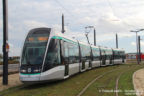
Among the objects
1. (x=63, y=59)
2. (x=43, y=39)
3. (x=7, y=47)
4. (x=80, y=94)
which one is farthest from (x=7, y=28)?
(x=80, y=94)

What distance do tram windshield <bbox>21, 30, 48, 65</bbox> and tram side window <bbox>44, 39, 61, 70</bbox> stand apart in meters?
0.32

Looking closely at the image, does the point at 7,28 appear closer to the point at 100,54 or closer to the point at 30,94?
the point at 30,94

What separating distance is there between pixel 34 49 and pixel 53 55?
3.56 ft

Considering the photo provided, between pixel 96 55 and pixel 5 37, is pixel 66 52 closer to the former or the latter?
pixel 5 37

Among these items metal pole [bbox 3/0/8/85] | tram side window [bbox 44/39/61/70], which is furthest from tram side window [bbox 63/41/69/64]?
metal pole [bbox 3/0/8/85]

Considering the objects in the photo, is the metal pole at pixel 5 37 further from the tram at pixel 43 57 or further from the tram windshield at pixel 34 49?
the tram windshield at pixel 34 49

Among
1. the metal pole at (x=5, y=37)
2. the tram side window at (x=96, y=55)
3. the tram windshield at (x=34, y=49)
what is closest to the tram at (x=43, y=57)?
the tram windshield at (x=34, y=49)

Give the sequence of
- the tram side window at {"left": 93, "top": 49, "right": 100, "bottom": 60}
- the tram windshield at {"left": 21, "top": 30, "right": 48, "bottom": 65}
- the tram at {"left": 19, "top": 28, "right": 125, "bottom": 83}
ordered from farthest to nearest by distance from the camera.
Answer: the tram side window at {"left": 93, "top": 49, "right": 100, "bottom": 60} < the tram windshield at {"left": 21, "top": 30, "right": 48, "bottom": 65} < the tram at {"left": 19, "top": 28, "right": 125, "bottom": 83}

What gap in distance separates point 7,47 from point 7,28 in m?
1.20

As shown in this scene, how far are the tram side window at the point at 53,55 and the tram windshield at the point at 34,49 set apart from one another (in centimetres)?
32

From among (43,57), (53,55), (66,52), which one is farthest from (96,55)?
(43,57)

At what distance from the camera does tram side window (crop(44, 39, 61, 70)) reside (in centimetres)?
1157

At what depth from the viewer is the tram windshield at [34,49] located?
37.6 ft

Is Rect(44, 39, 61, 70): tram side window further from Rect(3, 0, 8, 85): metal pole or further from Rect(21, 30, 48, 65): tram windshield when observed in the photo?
Rect(3, 0, 8, 85): metal pole
